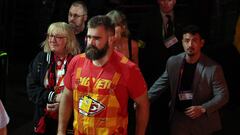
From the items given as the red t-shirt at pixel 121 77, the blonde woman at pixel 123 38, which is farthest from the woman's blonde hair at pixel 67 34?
the red t-shirt at pixel 121 77

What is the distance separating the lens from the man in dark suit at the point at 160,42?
5.42 metres

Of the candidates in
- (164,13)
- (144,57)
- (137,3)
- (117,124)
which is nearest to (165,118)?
(144,57)

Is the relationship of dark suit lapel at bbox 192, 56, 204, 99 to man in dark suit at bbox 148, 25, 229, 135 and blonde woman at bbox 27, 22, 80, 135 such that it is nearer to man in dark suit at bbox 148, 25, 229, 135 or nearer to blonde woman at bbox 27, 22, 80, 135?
man in dark suit at bbox 148, 25, 229, 135

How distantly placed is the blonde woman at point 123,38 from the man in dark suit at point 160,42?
462 millimetres

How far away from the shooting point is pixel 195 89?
4.44 m

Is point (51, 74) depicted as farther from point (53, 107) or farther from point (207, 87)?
point (207, 87)

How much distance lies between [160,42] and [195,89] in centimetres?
113

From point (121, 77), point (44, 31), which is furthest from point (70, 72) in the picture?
point (44, 31)

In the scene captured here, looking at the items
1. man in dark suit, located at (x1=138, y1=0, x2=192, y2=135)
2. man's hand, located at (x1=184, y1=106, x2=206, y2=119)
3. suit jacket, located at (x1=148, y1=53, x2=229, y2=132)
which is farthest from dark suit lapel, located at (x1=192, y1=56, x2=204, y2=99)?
man in dark suit, located at (x1=138, y1=0, x2=192, y2=135)

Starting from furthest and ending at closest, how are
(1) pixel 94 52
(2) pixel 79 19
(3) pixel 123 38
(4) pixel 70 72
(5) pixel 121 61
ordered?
(2) pixel 79 19 < (3) pixel 123 38 < (4) pixel 70 72 < (5) pixel 121 61 < (1) pixel 94 52

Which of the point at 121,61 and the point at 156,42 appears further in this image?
the point at 156,42

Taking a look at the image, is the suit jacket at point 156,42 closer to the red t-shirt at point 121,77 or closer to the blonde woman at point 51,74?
the blonde woman at point 51,74

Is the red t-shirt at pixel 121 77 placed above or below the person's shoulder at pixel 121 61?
below

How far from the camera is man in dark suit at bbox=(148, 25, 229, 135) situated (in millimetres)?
4375
